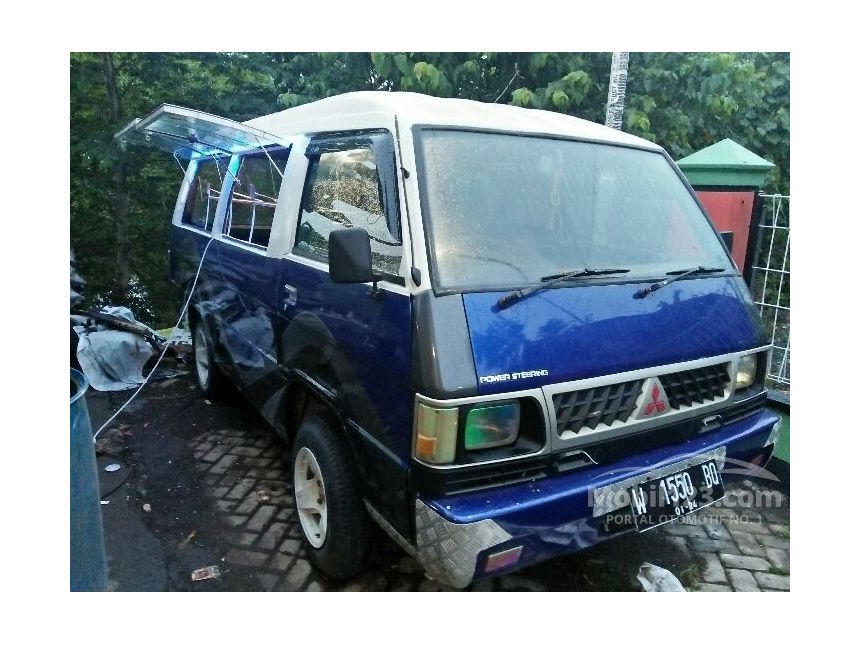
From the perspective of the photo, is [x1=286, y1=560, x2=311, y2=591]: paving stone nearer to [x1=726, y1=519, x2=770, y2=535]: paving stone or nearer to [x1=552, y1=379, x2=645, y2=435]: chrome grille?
[x1=552, y1=379, x2=645, y2=435]: chrome grille

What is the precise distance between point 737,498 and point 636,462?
1.49 meters

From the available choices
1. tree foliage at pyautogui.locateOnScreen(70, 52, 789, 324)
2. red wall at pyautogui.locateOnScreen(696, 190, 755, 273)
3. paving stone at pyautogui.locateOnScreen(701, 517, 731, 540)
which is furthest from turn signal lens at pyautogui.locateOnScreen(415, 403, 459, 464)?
tree foliage at pyautogui.locateOnScreen(70, 52, 789, 324)

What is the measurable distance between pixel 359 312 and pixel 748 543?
249 cm

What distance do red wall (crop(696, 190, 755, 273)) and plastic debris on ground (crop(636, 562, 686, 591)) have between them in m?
2.33

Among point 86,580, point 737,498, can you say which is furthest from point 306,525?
point 737,498

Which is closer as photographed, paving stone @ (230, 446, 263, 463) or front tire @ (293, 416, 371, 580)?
front tire @ (293, 416, 371, 580)

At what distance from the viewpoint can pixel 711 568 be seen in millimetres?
2898

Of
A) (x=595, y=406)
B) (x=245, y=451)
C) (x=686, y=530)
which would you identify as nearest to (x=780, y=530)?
(x=686, y=530)

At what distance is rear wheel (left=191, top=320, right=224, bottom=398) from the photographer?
185 inches

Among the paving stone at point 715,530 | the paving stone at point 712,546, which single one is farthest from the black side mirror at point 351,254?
the paving stone at point 715,530

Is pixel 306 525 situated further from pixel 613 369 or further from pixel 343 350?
pixel 613 369

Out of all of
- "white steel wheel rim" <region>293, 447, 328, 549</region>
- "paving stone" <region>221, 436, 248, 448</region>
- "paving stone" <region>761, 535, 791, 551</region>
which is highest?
"white steel wheel rim" <region>293, 447, 328, 549</region>

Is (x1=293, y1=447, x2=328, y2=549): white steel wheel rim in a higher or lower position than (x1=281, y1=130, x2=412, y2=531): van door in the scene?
lower

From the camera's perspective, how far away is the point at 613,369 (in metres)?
2.20
